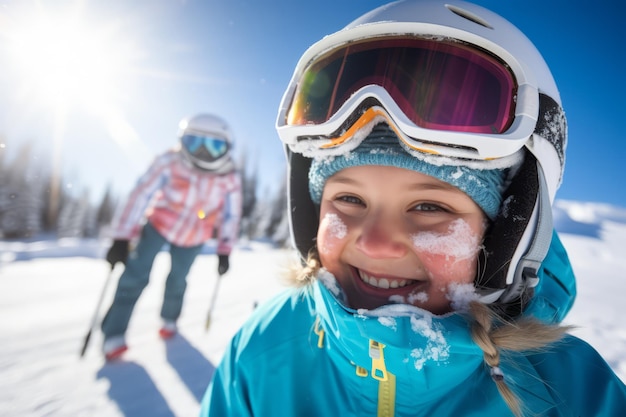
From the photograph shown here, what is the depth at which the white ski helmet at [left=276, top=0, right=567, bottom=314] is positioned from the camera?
1.21 metres

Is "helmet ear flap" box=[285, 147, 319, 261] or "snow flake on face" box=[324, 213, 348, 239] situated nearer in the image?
"snow flake on face" box=[324, 213, 348, 239]

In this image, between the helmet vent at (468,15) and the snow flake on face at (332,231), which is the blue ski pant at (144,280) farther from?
the helmet vent at (468,15)

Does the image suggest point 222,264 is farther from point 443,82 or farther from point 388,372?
point 443,82

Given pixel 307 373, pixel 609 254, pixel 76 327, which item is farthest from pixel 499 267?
pixel 609 254

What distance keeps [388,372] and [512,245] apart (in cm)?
81

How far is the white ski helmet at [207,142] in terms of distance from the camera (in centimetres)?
376

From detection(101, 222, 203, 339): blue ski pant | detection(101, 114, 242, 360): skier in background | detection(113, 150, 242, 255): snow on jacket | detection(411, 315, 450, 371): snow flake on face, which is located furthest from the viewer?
detection(113, 150, 242, 255): snow on jacket

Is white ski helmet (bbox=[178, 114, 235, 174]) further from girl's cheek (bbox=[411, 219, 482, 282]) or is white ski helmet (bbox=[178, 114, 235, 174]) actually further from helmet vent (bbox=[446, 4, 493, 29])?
girl's cheek (bbox=[411, 219, 482, 282])

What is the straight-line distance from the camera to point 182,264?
360 centimetres

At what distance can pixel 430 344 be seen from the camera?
3.27ft

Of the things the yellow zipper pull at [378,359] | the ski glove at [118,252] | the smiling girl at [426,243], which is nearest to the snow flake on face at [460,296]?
the smiling girl at [426,243]

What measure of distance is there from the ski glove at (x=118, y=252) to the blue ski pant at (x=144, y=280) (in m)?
0.06

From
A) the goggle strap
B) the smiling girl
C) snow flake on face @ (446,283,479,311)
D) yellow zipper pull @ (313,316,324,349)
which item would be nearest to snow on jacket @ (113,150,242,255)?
the smiling girl

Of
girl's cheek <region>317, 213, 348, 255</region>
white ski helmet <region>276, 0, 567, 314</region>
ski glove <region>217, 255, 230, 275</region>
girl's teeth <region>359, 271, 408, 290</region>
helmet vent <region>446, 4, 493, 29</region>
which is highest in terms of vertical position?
helmet vent <region>446, 4, 493, 29</region>
